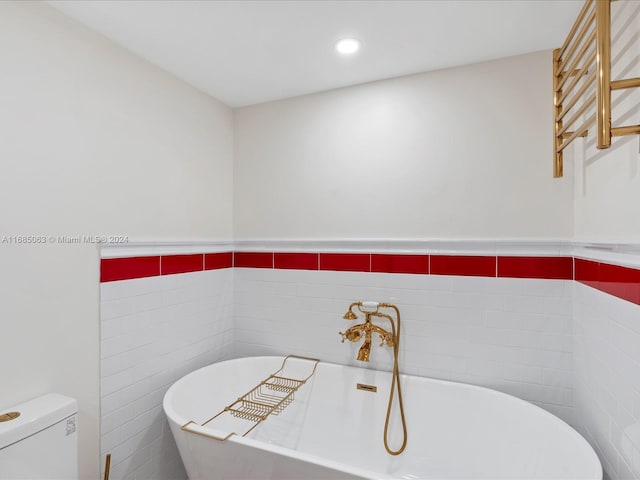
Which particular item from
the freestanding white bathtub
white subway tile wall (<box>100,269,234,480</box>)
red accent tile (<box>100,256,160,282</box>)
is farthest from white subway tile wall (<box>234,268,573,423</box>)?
red accent tile (<box>100,256,160,282</box>)

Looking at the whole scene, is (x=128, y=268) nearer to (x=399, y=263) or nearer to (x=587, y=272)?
(x=399, y=263)

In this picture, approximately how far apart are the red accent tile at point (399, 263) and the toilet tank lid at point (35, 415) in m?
1.60

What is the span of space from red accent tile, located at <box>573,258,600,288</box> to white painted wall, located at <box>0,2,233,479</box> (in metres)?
2.10

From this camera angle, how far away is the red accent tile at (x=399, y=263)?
204 cm

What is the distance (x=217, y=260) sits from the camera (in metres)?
2.42

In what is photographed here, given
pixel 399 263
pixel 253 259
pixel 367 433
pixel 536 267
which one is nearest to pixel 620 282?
pixel 536 267

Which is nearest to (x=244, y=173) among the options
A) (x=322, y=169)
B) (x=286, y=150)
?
(x=286, y=150)

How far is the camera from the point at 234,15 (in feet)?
4.99

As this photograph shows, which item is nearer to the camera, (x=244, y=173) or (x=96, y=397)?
(x=96, y=397)

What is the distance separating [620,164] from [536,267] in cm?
72

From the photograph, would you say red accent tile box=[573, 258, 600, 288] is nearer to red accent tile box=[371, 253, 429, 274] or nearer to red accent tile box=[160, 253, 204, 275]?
red accent tile box=[371, 253, 429, 274]

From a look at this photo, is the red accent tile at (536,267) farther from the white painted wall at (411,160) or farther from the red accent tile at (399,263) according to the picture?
the red accent tile at (399,263)

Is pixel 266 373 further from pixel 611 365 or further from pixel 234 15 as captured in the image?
pixel 234 15

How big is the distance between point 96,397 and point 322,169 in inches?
68.0
